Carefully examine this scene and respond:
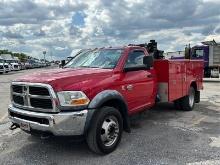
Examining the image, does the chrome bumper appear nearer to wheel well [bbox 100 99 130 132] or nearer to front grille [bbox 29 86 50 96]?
front grille [bbox 29 86 50 96]

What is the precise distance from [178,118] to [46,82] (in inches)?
187

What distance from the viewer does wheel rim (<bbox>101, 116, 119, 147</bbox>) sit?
20.1 feet

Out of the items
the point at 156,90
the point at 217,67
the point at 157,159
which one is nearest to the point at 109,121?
the point at 157,159

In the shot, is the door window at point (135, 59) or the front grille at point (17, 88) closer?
the front grille at point (17, 88)

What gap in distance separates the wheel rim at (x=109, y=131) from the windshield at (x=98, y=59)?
1.16 m

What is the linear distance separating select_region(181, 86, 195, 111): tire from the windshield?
12.3 ft

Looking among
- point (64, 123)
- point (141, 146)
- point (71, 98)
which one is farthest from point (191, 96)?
point (64, 123)

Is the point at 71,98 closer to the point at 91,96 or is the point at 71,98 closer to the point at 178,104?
the point at 91,96

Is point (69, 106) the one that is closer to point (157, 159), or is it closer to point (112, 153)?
point (112, 153)

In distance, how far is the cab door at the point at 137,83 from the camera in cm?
705

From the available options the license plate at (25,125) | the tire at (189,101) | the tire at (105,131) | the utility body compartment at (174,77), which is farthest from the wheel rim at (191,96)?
the license plate at (25,125)

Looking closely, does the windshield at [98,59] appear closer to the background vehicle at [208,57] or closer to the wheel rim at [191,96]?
the wheel rim at [191,96]

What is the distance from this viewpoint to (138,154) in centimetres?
622

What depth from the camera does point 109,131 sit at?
20.6ft
